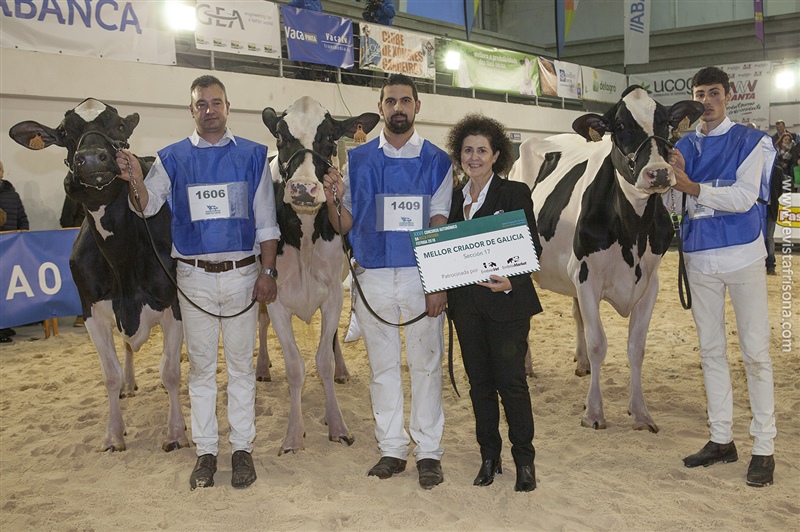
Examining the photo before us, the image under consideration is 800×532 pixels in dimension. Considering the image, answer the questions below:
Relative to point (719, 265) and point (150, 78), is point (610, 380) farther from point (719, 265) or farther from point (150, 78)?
point (150, 78)

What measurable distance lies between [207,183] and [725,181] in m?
2.70

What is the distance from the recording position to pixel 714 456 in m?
3.82

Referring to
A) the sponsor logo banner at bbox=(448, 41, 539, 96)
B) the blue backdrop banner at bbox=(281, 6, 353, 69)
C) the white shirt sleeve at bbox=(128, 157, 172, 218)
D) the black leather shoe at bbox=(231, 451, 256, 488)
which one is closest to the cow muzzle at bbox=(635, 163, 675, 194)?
the white shirt sleeve at bbox=(128, 157, 172, 218)

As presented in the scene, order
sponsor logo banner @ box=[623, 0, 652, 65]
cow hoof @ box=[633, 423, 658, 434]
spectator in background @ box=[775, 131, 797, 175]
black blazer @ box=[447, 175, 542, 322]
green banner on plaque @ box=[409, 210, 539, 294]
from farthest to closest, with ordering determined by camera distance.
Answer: sponsor logo banner @ box=[623, 0, 652, 65] → spectator in background @ box=[775, 131, 797, 175] → cow hoof @ box=[633, 423, 658, 434] → black blazer @ box=[447, 175, 542, 322] → green banner on plaque @ box=[409, 210, 539, 294]

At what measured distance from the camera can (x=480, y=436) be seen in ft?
11.9

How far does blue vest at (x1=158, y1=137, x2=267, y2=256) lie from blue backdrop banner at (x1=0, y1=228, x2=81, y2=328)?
4.78 metres

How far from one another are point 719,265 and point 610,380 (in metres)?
2.22

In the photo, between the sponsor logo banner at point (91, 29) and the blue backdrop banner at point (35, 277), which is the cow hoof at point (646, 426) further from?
the sponsor logo banner at point (91, 29)

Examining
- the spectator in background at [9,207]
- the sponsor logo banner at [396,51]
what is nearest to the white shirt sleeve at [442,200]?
the spectator in background at [9,207]

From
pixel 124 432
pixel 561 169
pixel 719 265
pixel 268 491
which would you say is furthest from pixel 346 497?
pixel 561 169

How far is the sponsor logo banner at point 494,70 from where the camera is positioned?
51.6 feet

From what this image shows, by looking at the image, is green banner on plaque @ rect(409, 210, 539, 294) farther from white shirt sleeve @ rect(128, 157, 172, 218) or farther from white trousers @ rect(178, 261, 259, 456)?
white shirt sleeve @ rect(128, 157, 172, 218)

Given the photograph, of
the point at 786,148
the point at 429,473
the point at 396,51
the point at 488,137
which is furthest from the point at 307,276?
the point at 786,148

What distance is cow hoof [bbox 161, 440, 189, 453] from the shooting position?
4457mm
